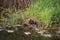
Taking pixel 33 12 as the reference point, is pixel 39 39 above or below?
below

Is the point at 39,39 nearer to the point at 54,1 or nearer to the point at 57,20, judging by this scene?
the point at 57,20

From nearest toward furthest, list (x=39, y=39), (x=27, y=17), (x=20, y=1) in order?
(x=39, y=39), (x=27, y=17), (x=20, y=1)

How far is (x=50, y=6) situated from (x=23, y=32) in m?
1.59

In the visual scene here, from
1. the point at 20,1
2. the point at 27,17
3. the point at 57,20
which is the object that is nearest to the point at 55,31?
the point at 57,20

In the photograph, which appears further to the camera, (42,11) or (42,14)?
(42,11)

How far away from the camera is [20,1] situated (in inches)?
388

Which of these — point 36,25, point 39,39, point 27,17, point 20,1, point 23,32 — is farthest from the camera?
point 20,1

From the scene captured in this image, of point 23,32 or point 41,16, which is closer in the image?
point 23,32

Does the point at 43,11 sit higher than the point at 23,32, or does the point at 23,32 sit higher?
the point at 43,11

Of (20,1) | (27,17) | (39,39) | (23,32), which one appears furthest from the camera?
(20,1)

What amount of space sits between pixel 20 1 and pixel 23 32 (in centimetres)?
300

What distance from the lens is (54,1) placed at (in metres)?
8.20

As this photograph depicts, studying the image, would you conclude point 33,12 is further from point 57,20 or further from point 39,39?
point 39,39

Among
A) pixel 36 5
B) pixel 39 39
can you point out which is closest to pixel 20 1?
pixel 36 5
